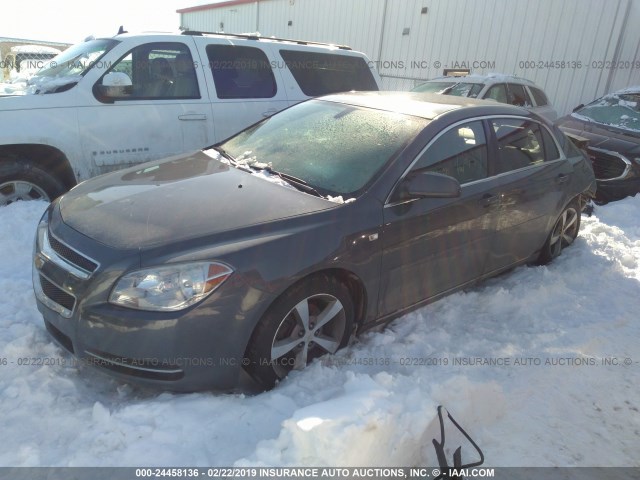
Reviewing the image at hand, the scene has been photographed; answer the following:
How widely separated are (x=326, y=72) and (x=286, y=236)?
4289 millimetres

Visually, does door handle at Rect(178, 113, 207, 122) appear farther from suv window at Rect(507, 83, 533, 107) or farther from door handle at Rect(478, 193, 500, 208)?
suv window at Rect(507, 83, 533, 107)

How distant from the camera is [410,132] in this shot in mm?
3229

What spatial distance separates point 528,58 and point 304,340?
39.8 ft

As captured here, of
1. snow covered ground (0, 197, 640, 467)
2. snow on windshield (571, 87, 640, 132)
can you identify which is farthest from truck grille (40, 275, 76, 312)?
snow on windshield (571, 87, 640, 132)

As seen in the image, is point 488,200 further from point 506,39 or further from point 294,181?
point 506,39

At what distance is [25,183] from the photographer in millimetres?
4516

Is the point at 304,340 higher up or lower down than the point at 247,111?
lower down

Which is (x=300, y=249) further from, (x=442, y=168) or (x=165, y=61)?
(x=165, y=61)

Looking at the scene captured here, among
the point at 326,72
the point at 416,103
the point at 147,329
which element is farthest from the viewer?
the point at 326,72

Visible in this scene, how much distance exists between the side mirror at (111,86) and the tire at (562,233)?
4331mm

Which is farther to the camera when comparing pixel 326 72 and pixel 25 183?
pixel 326 72

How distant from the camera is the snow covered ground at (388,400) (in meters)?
2.13

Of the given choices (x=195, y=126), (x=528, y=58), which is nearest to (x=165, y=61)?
(x=195, y=126)

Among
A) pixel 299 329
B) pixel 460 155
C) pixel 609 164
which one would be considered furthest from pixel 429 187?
pixel 609 164
